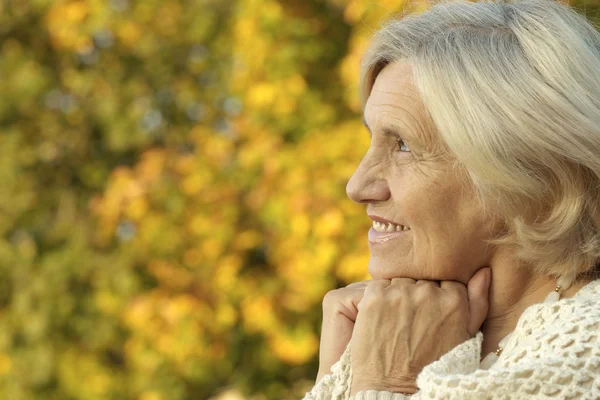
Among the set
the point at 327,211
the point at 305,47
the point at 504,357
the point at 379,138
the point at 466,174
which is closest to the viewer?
the point at 504,357

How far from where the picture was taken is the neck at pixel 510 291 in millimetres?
2154

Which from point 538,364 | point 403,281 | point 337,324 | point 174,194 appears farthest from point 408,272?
point 174,194

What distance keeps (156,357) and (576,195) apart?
3776 millimetres

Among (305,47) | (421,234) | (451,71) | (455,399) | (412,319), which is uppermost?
(305,47)

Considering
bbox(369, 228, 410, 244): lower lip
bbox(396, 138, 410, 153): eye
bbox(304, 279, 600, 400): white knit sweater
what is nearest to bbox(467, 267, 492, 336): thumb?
bbox(304, 279, 600, 400): white knit sweater

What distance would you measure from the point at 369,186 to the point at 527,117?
0.41 m

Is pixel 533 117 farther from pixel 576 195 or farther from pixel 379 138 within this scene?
pixel 379 138

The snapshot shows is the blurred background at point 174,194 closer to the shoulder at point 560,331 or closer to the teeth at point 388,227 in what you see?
the teeth at point 388,227

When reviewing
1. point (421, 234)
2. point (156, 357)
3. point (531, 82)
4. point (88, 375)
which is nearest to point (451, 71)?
point (531, 82)

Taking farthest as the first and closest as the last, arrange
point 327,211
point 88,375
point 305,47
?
point 88,375 → point 305,47 → point 327,211

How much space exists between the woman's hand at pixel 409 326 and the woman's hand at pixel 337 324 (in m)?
0.26

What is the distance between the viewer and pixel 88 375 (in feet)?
19.5

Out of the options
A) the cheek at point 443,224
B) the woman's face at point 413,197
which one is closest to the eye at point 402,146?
the woman's face at point 413,197

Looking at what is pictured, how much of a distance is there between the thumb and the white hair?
10cm
